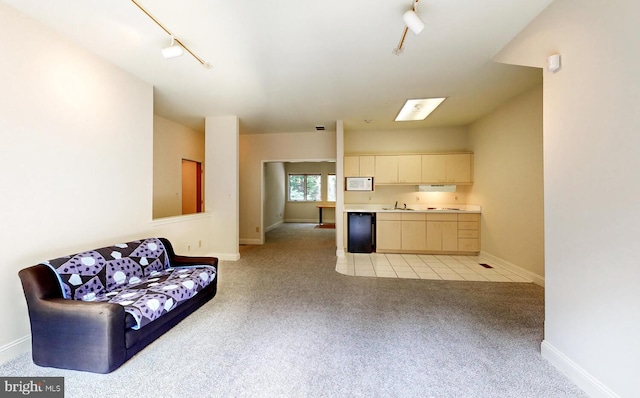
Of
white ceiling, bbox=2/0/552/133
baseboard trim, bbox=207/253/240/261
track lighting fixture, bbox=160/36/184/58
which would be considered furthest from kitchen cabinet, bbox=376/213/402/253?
track lighting fixture, bbox=160/36/184/58

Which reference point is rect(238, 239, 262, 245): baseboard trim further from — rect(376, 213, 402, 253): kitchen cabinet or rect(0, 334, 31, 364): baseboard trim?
rect(0, 334, 31, 364): baseboard trim

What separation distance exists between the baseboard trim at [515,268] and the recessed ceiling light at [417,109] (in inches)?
114

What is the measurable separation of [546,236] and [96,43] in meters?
4.44

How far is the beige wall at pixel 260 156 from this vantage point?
5.73 metres

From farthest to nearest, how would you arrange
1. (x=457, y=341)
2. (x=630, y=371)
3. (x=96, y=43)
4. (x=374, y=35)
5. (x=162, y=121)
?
(x=162, y=121), (x=96, y=43), (x=374, y=35), (x=457, y=341), (x=630, y=371)

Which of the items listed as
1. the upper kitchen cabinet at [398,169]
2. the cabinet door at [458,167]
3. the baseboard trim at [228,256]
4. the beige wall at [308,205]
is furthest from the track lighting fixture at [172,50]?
the beige wall at [308,205]

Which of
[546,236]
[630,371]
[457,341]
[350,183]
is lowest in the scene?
[457,341]

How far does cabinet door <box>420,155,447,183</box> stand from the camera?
16.6 ft

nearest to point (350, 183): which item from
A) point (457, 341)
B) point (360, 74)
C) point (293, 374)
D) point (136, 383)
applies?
point (360, 74)

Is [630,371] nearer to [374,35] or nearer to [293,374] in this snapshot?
[293,374]

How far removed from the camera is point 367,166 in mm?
5312

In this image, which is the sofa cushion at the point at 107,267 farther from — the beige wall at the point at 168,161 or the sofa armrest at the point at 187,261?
the beige wall at the point at 168,161

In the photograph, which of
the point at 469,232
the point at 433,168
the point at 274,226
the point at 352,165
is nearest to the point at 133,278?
the point at 352,165

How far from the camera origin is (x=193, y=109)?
4.19 m
